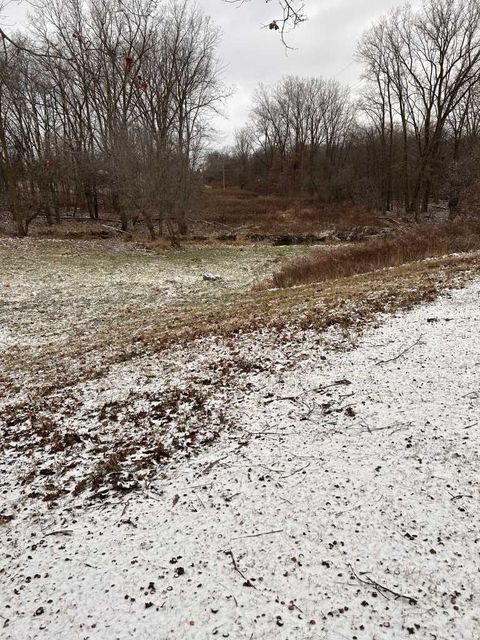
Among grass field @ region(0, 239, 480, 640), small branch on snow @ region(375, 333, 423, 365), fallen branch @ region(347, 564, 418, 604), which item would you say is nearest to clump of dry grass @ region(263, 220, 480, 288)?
grass field @ region(0, 239, 480, 640)

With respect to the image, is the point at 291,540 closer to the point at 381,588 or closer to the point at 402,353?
the point at 381,588

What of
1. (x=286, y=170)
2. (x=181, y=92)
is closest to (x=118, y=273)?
(x=181, y=92)

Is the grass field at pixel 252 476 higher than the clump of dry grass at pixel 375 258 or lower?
lower

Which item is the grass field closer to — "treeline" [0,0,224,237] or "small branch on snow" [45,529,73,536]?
"small branch on snow" [45,529,73,536]

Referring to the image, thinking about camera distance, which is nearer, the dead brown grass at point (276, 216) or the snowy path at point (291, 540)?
the snowy path at point (291, 540)

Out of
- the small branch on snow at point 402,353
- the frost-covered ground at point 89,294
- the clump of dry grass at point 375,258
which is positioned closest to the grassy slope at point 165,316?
the frost-covered ground at point 89,294

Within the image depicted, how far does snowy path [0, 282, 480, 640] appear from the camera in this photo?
1.95 meters

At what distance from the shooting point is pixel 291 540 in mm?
2363

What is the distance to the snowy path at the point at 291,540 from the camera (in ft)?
6.39

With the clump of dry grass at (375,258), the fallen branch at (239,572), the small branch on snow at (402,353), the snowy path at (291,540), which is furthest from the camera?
the clump of dry grass at (375,258)

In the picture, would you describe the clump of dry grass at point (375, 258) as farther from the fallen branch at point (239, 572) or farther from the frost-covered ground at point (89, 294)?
the fallen branch at point (239, 572)

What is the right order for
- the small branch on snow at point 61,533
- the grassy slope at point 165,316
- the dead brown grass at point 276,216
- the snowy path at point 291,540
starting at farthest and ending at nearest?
the dead brown grass at point 276,216 → the grassy slope at point 165,316 → the small branch on snow at point 61,533 → the snowy path at point 291,540

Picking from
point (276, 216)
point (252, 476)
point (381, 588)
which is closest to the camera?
point (381, 588)

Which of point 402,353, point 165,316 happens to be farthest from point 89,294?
point 402,353
